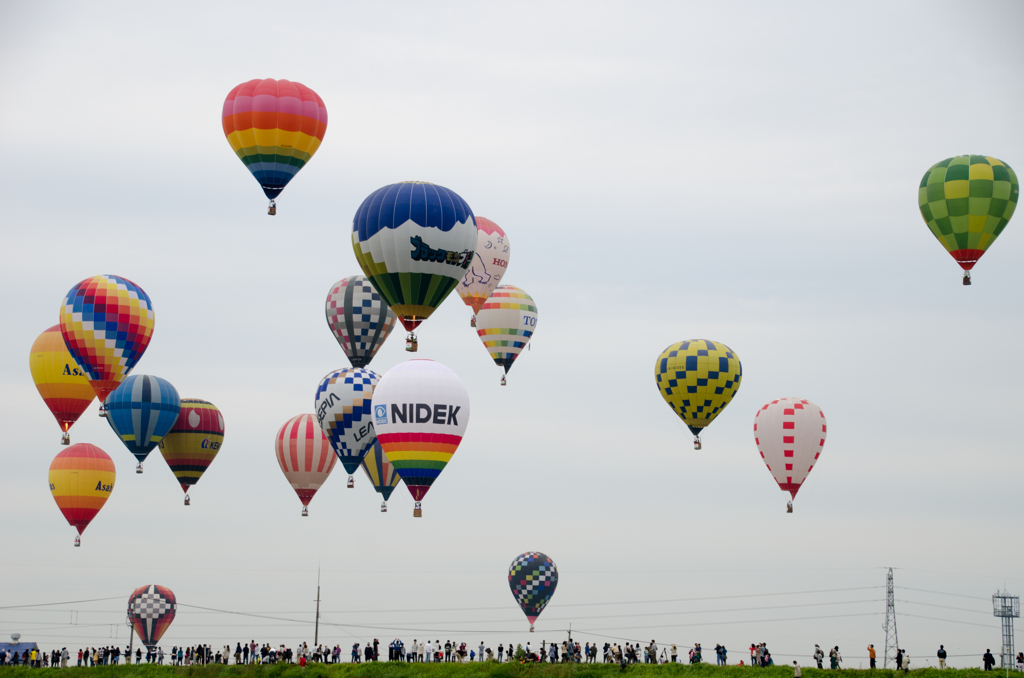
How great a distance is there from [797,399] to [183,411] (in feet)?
Result: 87.6

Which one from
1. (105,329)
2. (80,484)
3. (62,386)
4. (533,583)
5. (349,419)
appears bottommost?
(533,583)

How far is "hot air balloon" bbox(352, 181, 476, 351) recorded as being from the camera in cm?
4828

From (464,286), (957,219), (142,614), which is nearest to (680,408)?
(464,286)

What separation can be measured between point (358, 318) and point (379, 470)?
640 centimetres

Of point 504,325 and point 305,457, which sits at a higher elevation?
point 504,325

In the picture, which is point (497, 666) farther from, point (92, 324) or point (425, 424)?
point (92, 324)

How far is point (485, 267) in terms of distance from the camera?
6244cm

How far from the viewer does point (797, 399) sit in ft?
195

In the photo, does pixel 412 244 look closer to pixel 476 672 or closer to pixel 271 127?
pixel 271 127

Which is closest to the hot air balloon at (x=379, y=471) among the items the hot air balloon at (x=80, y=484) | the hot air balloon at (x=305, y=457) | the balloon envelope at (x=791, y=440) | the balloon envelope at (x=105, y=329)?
the hot air balloon at (x=305, y=457)

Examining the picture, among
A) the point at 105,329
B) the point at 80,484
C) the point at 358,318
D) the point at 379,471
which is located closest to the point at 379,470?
the point at 379,471

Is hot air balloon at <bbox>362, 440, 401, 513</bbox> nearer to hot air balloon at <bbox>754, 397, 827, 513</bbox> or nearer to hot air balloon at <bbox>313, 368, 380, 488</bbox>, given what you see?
hot air balloon at <bbox>313, 368, 380, 488</bbox>

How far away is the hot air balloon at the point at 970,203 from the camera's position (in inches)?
2026

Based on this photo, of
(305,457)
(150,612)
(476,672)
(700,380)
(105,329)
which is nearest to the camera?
(476,672)
